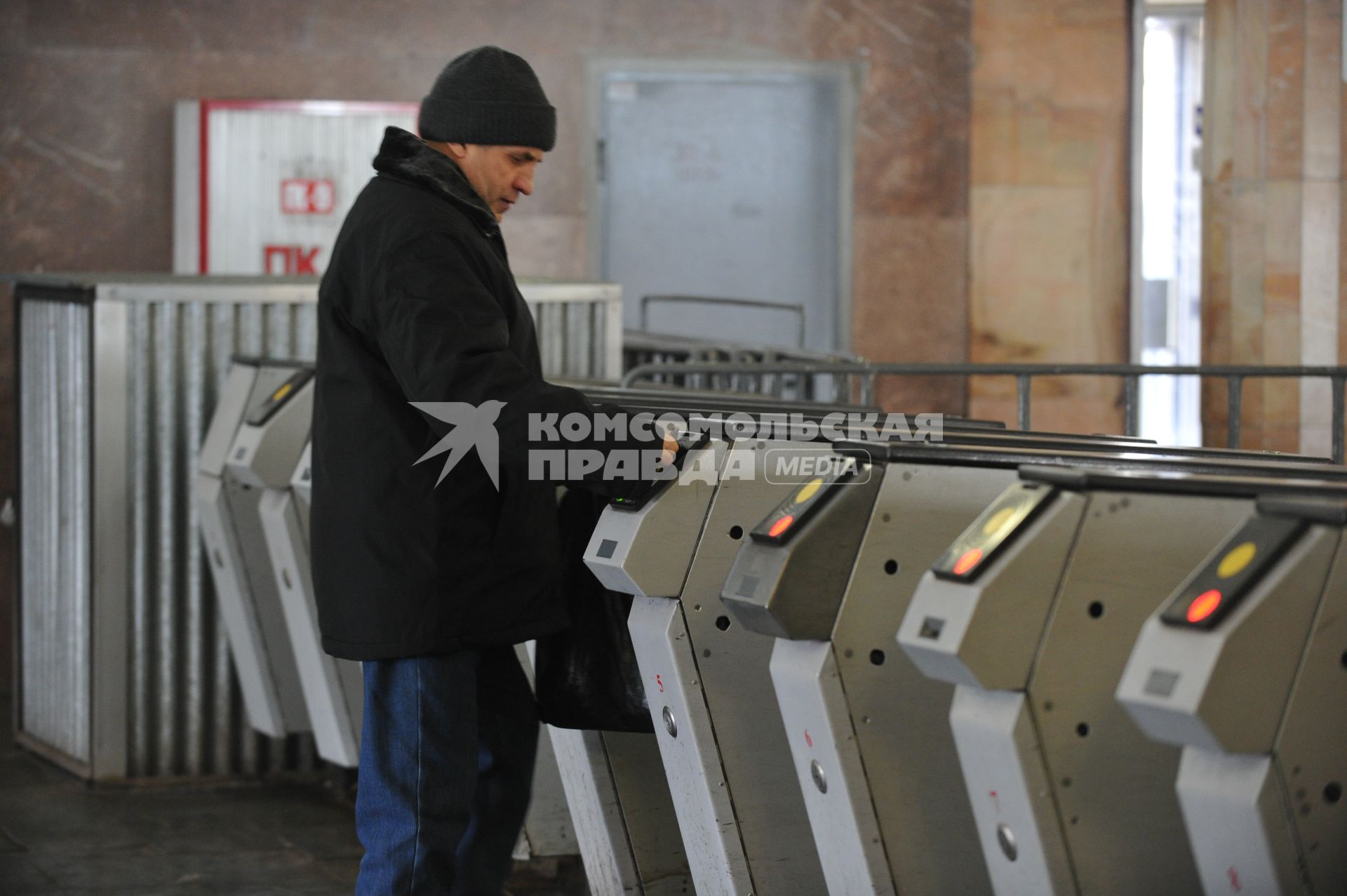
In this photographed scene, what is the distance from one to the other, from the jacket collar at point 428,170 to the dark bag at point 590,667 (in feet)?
2.46

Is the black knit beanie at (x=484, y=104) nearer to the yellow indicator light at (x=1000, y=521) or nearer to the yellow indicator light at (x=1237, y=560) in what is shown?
the yellow indicator light at (x=1000, y=521)

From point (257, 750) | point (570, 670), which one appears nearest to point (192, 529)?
point (257, 750)

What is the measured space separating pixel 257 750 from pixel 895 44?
15.8 ft

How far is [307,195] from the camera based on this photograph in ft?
25.5

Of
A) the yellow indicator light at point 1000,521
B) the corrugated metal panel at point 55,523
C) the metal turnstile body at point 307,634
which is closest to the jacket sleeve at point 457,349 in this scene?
the yellow indicator light at point 1000,521

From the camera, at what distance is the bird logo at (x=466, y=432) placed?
101 inches

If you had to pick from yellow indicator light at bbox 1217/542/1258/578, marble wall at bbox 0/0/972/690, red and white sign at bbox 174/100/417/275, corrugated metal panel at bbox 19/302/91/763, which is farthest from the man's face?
marble wall at bbox 0/0/972/690

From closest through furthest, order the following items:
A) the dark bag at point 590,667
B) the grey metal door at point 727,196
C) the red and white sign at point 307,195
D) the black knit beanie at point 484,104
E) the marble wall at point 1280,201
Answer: the black knit beanie at point 484,104 → the dark bag at point 590,667 → the marble wall at point 1280,201 → the red and white sign at point 307,195 → the grey metal door at point 727,196

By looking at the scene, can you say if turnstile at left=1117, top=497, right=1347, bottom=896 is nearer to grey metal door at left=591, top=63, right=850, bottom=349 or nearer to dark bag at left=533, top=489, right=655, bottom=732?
Result: dark bag at left=533, top=489, right=655, bottom=732

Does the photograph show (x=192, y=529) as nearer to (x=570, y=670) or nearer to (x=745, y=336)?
(x=570, y=670)

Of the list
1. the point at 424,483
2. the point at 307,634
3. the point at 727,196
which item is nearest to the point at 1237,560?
the point at 424,483

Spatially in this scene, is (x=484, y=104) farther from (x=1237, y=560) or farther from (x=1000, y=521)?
(x=1237, y=560)

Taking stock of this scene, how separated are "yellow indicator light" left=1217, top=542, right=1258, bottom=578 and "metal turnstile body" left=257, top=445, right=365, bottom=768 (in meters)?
2.67

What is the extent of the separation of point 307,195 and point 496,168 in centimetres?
509
